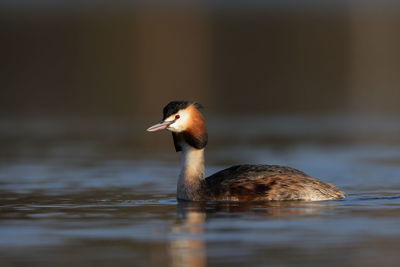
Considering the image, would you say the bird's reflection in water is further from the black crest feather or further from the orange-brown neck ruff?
the black crest feather

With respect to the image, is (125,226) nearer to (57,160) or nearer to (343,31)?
(57,160)

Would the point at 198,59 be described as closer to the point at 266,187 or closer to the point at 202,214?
the point at 266,187

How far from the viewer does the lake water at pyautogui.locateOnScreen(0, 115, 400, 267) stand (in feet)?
38.2

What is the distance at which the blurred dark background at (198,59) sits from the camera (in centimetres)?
3606

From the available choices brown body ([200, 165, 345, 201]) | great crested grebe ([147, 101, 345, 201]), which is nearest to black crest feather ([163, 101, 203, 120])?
great crested grebe ([147, 101, 345, 201])

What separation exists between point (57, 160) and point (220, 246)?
10481 millimetres

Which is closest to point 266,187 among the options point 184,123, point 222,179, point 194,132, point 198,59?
point 222,179

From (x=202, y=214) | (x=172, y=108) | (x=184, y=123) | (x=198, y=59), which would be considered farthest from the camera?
(x=198, y=59)

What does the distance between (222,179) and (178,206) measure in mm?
734

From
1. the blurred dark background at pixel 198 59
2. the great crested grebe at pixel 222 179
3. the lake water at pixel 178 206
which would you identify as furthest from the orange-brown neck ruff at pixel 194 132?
the blurred dark background at pixel 198 59

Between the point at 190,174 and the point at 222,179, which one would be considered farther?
the point at 190,174

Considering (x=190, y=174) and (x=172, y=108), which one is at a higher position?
(x=172, y=108)

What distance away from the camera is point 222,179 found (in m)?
15.9

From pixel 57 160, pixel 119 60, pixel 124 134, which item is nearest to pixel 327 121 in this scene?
pixel 124 134
